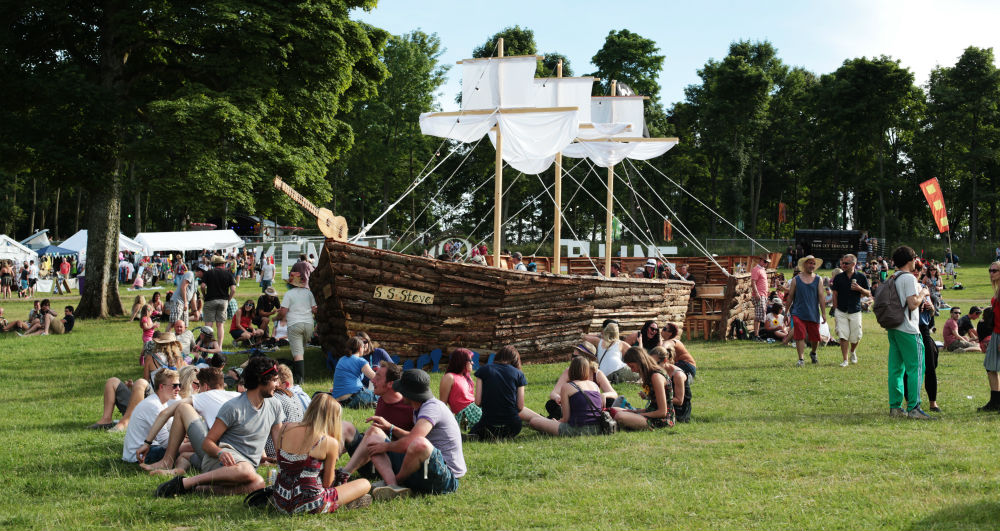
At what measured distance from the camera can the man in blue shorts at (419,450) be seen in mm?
6094

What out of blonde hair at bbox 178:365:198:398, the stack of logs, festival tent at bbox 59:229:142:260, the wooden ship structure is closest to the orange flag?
the wooden ship structure

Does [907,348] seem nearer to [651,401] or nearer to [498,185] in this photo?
[651,401]

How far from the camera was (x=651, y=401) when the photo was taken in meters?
8.55

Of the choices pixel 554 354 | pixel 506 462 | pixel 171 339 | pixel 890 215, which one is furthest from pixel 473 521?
pixel 890 215

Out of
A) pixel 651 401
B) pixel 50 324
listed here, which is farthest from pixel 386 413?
pixel 50 324

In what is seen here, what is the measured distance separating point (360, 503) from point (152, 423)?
105 inches

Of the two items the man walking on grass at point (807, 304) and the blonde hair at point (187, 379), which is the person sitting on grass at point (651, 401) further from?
the man walking on grass at point (807, 304)

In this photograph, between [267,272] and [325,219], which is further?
[267,272]

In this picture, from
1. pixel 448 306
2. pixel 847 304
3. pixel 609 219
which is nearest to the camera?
pixel 448 306

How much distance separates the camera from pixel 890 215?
58000mm

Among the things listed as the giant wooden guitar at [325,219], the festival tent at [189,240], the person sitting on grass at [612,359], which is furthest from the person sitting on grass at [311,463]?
the festival tent at [189,240]

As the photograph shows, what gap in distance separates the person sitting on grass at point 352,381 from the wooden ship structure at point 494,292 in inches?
105

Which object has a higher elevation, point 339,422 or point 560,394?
point 339,422

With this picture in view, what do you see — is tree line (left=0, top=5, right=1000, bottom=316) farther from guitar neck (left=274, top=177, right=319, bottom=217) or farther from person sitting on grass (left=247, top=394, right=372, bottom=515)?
person sitting on grass (left=247, top=394, right=372, bottom=515)
